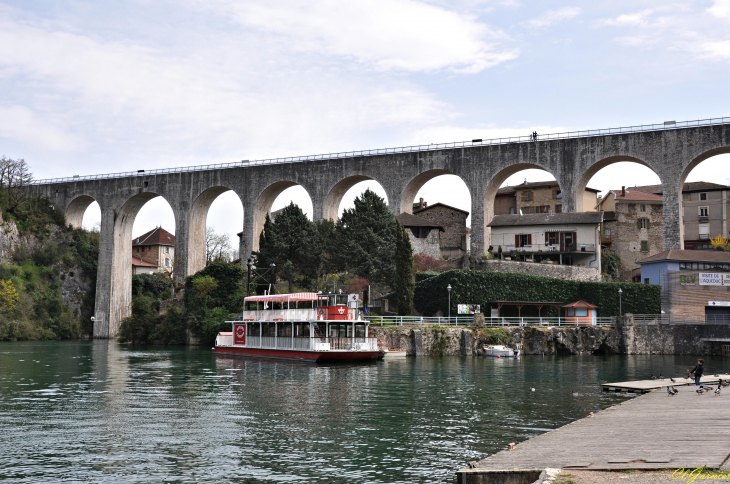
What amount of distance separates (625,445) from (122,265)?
2836 inches

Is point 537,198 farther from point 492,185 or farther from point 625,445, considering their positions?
point 625,445

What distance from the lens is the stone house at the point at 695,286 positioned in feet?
175

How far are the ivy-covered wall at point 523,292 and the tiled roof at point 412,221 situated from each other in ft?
33.3

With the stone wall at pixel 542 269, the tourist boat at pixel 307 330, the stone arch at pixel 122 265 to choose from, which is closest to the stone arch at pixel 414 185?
the stone wall at pixel 542 269

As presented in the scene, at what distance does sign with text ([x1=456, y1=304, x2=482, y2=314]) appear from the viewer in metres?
52.7

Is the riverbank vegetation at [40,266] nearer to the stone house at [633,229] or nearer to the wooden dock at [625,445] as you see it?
the stone house at [633,229]

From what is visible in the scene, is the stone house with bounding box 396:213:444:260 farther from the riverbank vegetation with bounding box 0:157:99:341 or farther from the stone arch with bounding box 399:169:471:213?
the riverbank vegetation with bounding box 0:157:99:341

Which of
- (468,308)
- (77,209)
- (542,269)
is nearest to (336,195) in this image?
(542,269)

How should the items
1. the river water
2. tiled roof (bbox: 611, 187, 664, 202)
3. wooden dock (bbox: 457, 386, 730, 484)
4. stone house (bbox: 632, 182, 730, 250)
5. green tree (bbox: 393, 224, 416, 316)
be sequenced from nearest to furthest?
wooden dock (bbox: 457, 386, 730, 484) < the river water < green tree (bbox: 393, 224, 416, 316) < tiled roof (bbox: 611, 187, 664, 202) < stone house (bbox: 632, 182, 730, 250)

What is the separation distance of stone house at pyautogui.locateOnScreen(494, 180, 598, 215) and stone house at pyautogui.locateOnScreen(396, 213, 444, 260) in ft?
64.6

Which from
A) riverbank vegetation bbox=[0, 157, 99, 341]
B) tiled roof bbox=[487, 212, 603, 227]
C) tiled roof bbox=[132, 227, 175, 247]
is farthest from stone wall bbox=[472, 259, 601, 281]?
tiled roof bbox=[132, 227, 175, 247]

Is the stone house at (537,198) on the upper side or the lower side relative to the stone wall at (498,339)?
upper

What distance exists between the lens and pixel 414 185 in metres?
68.8

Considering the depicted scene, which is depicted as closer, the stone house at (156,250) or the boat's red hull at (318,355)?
the boat's red hull at (318,355)
